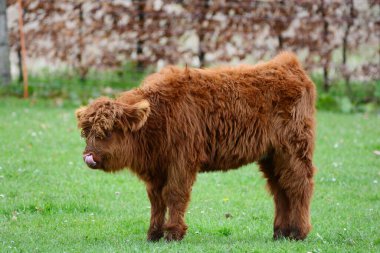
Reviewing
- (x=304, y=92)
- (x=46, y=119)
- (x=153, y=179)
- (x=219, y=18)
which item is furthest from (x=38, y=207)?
(x=219, y=18)

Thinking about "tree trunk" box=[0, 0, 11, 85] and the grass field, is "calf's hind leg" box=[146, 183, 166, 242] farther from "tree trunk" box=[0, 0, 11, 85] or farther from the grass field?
"tree trunk" box=[0, 0, 11, 85]

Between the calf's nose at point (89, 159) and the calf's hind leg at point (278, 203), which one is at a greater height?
the calf's nose at point (89, 159)

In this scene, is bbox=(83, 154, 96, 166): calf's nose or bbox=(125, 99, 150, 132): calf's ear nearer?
bbox=(83, 154, 96, 166): calf's nose

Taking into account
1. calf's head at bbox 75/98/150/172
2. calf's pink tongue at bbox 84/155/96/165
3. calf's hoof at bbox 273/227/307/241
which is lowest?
calf's hoof at bbox 273/227/307/241

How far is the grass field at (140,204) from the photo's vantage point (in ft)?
24.5

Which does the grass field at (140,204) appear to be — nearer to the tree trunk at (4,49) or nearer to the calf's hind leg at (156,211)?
the calf's hind leg at (156,211)

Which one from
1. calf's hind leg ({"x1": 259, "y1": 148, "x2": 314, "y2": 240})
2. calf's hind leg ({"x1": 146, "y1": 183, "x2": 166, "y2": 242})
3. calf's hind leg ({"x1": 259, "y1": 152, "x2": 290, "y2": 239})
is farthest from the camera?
calf's hind leg ({"x1": 259, "y1": 152, "x2": 290, "y2": 239})

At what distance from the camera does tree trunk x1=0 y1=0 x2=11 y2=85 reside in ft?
56.0

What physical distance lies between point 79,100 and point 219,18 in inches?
155

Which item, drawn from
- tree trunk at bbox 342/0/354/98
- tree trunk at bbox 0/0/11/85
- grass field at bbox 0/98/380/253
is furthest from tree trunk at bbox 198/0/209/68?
grass field at bbox 0/98/380/253

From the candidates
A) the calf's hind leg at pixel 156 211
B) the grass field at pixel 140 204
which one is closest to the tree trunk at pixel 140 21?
the grass field at pixel 140 204

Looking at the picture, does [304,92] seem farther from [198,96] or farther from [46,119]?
[46,119]

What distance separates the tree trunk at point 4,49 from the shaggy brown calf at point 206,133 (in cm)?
1036

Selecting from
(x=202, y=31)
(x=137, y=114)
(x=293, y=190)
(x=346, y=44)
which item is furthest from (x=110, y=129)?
(x=346, y=44)
